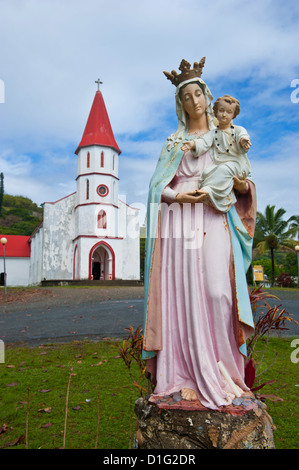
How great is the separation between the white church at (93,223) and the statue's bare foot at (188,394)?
28603 millimetres

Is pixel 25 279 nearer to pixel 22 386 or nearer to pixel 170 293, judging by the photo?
pixel 22 386

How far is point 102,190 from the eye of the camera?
32.2m

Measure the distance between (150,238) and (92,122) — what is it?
32288 mm

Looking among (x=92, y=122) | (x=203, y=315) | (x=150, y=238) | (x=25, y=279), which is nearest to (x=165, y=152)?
(x=150, y=238)

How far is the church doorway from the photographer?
31656mm

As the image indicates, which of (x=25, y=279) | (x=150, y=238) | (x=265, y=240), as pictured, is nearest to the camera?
(x=150, y=238)

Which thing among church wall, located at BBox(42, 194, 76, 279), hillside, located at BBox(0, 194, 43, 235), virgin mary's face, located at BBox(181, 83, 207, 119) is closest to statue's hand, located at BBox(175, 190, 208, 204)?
virgin mary's face, located at BBox(181, 83, 207, 119)

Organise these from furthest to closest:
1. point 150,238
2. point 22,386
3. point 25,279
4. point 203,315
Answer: point 25,279, point 22,386, point 150,238, point 203,315

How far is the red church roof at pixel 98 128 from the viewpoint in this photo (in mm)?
32500

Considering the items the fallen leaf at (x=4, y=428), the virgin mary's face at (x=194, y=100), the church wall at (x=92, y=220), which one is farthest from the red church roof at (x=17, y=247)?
the virgin mary's face at (x=194, y=100)

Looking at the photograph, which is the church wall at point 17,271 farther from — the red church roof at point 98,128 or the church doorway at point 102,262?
the red church roof at point 98,128

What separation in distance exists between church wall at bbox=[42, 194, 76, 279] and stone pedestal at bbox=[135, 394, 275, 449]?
31825mm

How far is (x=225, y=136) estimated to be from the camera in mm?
3205

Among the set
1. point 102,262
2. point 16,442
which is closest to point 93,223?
point 102,262
